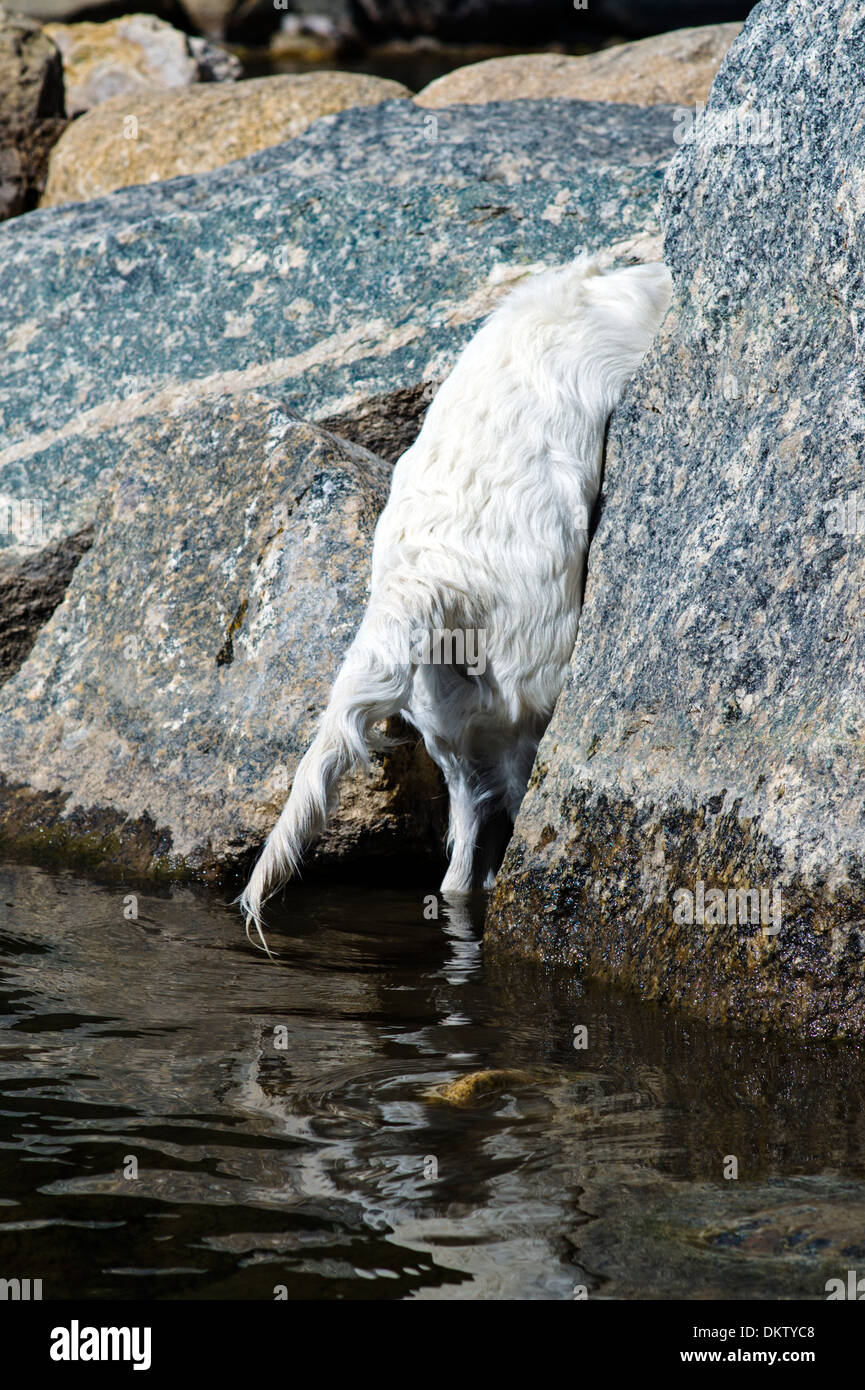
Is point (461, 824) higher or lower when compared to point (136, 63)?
lower

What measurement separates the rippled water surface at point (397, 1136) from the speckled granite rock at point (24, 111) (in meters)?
6.97

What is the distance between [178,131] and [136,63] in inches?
234

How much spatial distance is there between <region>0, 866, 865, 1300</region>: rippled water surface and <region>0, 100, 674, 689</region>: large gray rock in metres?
2.61

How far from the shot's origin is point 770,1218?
2.12m

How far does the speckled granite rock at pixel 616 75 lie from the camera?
842 centimetres

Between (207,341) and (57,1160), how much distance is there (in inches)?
164

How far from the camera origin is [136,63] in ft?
43.9
